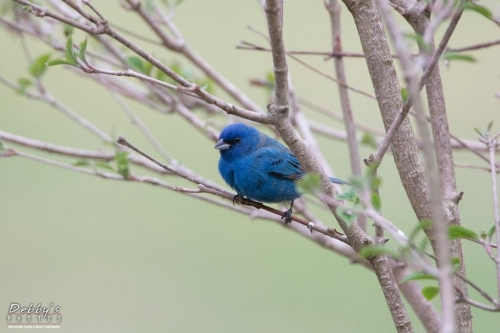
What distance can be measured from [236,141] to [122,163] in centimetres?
94

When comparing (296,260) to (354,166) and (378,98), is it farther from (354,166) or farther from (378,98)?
(378,98)

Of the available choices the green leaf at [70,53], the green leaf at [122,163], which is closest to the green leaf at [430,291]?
the green leaf at [70,53]

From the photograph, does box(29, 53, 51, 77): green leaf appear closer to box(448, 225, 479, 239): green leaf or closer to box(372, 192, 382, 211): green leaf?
box(372, 192, 382, 211): green leaf

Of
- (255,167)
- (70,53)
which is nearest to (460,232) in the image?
(70,53)

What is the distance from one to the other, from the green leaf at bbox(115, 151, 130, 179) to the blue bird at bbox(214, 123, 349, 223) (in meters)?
0.74

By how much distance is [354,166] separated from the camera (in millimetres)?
2322

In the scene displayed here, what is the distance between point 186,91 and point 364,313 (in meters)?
4.20

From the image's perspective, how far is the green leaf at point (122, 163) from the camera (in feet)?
7.48

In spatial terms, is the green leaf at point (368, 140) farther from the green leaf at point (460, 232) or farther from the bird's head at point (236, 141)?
the green leaf at point (460, 232)

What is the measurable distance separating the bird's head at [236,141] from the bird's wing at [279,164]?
7cm

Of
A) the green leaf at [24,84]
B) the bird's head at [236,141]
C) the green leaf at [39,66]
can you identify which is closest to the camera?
the green leaf at [39,66]

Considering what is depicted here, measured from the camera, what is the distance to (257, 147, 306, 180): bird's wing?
10.0 feet

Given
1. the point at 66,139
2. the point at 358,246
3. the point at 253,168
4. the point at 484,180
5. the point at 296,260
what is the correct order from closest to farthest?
1. the point at 358,246
2. the point at 253,168
3. the point at 296,260
4. the point at 484,180
5. the point at 66,139

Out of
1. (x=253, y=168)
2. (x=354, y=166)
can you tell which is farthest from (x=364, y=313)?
(x=354, y=166)
